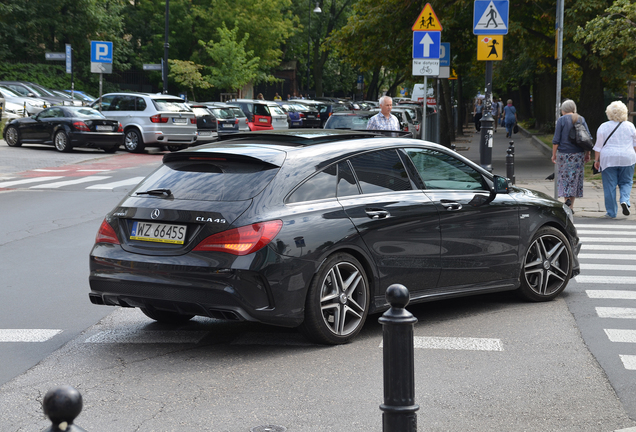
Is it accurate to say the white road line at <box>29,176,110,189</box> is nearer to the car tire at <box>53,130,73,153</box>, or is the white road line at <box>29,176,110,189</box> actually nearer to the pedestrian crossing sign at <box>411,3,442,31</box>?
the car tire at <box>53,130,73,153</box>

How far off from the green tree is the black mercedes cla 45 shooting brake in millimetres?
47379

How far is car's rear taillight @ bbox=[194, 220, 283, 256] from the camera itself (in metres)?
5.72

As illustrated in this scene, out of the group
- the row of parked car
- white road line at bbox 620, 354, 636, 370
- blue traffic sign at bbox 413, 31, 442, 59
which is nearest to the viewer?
white road line at bbox 620, 354, 636, 370

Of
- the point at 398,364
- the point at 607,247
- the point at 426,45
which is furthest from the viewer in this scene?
the point at 426,45

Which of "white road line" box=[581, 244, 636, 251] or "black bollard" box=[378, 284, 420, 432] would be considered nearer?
"black bollard" box=[378, 284, 420, 432]

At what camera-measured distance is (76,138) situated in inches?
1043

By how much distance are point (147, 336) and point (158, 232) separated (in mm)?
959

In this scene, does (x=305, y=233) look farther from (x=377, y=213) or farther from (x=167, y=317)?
(x=167, y=317)

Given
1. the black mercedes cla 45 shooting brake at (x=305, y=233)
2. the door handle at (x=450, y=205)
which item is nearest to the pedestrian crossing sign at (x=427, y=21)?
the black mercedes cla 45 shooting brake at (x=305, y=233)

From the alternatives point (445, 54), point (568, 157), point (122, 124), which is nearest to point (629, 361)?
point (568, 157)

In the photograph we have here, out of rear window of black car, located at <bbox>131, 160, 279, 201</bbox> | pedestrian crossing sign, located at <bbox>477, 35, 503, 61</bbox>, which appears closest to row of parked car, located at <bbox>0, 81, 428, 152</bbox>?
pedestrian crossing sign, located at <bbox>477, 35, 503, 61</bbox>

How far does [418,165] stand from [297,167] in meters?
1.27

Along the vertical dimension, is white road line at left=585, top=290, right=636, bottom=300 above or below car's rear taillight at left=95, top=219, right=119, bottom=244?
below

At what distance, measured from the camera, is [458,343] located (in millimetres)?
6262
